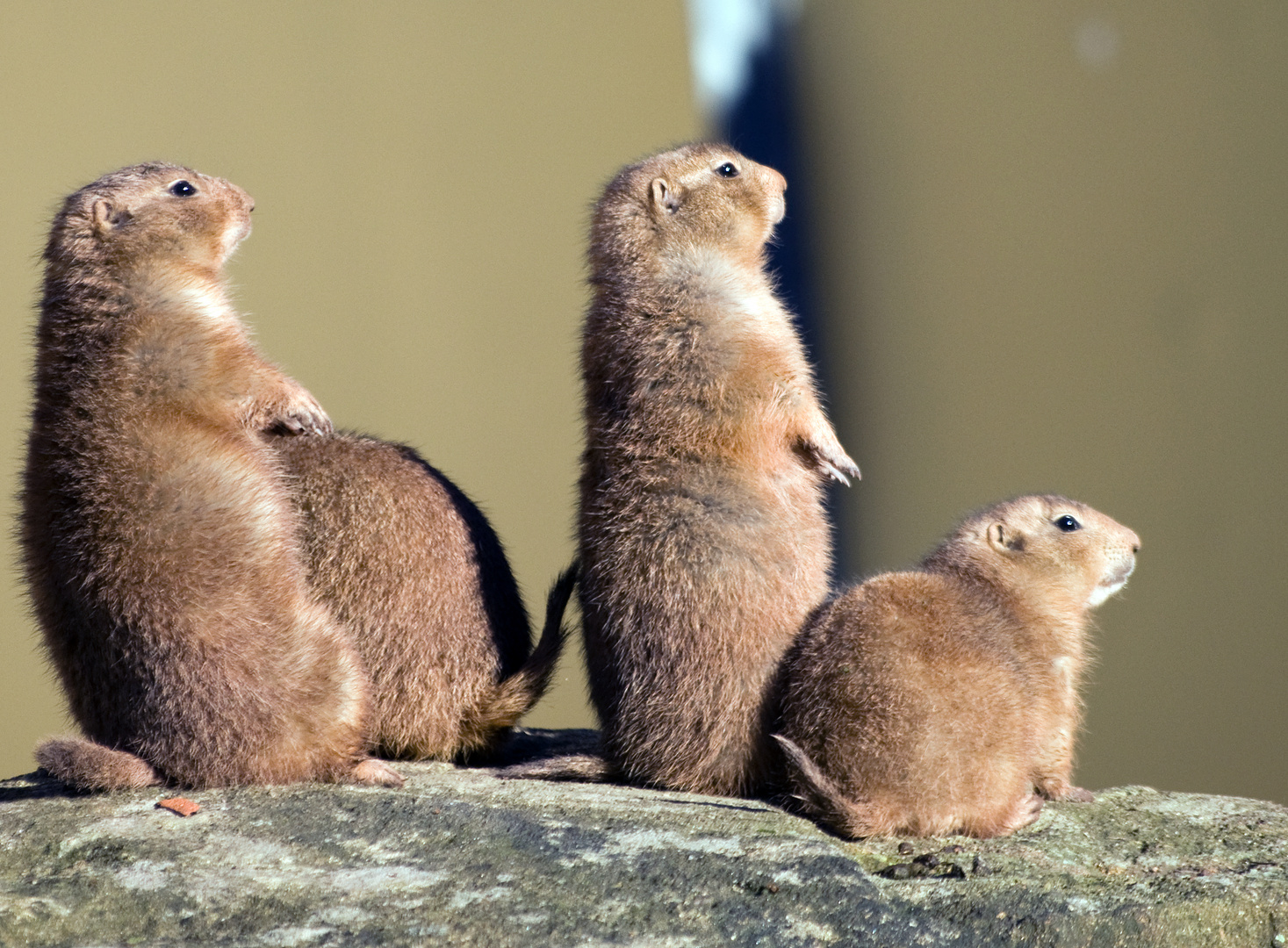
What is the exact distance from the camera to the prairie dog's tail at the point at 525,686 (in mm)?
4168

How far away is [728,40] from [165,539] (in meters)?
6.71

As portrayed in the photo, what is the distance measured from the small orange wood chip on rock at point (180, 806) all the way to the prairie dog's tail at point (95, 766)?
0.45 feet

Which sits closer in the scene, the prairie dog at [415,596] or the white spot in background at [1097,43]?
the prairie dog at [415,596]

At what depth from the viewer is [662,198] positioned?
448 cm

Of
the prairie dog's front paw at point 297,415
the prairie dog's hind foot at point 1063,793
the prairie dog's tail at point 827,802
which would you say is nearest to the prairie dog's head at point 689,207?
the prairie dog's front paw at point 297,415

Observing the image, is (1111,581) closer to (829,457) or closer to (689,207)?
(829,457)

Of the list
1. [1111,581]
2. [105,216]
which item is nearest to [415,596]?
[105,216]

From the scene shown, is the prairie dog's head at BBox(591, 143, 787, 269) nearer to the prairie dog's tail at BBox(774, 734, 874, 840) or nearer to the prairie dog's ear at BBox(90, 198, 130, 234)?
the prairie dog's ear at BBox(90, 198, 130, 234)

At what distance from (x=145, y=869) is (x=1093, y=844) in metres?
2.41

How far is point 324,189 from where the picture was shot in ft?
25.0

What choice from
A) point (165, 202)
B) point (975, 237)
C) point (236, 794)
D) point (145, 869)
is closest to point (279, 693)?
point (236, 794)

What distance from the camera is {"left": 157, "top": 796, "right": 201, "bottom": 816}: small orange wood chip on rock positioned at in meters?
3.48

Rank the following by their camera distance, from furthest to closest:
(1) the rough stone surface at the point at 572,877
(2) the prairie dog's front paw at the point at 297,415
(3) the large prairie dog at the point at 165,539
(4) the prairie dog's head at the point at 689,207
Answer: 1. (4) the prairie dog's head at the point at 689,207
2. (2) the prairie dog's front paw at the point at 297,415
3. (3) the large prairie dog at the point at 165,539
4. (1) the rough stone surface at the point at 572,877

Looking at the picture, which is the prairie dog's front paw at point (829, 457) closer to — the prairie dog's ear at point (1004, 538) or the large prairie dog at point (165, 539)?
the prairie dog's ear at point (1004, 538)
